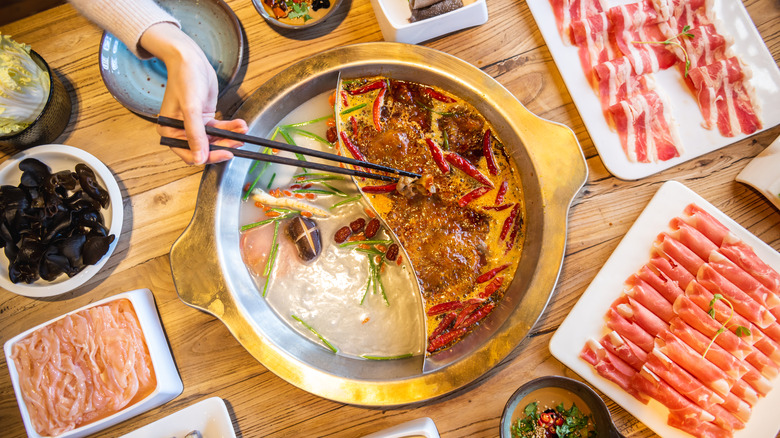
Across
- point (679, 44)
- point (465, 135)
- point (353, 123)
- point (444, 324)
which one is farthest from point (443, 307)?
point (679, 44)

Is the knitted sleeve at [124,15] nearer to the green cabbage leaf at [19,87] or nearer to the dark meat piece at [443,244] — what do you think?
the green cabbage leaf at [19,87]

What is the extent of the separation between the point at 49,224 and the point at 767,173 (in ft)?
11.7

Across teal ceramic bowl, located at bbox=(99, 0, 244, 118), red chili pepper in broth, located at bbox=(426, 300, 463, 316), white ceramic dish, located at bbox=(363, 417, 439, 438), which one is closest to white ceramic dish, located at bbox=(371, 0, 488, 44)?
teal ceramic bowl, located at bbox=(99, 0, 244, 118)

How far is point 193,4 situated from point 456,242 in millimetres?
1843

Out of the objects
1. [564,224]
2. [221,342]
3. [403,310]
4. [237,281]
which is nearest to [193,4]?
[237,281]

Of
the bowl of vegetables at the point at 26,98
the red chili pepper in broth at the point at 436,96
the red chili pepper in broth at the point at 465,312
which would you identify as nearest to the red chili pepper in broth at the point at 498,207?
the red chili pepper in broth at the point at 465,312

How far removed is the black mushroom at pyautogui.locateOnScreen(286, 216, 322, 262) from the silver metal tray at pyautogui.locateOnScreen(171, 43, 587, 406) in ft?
1.01

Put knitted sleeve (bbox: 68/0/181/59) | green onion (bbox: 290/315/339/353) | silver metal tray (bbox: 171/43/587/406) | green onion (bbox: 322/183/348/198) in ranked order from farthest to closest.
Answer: green onion (bbox: 322/183/348/198), green onion (bbox: 290/315/339/353), silver metal tray (bbox: 171/43/587/406), knitted sleeve (bbox: 68/0/181/59)

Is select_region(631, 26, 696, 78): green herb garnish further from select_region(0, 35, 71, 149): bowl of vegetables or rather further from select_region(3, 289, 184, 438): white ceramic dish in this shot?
select_region(0, 35, 71, 149): bowl of vegetables

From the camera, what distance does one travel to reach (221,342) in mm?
2270

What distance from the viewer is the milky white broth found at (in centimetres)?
227

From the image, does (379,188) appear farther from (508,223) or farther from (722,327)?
(722,327)

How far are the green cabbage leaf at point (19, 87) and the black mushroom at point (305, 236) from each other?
4.40 feet

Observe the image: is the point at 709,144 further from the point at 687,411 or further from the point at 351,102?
the point at 351,102
